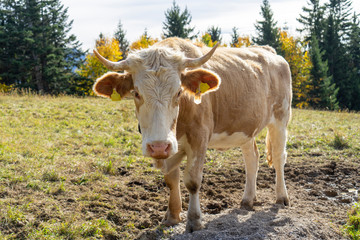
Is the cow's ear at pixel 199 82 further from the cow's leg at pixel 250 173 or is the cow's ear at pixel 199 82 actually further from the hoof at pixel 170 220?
the cow's leg at pixel 250 173

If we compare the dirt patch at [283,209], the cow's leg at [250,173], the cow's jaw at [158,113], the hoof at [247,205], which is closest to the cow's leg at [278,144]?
the cow's leg at [250,173]

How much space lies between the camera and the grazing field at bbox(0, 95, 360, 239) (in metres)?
4.44

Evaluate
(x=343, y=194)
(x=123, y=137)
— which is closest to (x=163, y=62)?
(x=343, y=194)

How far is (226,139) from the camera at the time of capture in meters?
5.08

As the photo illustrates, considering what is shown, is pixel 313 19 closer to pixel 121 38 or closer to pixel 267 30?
pixel 267 30

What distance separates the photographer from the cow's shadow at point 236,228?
13.1ft

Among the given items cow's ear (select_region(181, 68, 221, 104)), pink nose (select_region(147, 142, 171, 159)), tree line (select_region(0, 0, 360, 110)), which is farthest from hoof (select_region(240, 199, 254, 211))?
tree line (select_region(0, 0, 360, 110))

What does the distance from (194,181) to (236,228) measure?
0.74m

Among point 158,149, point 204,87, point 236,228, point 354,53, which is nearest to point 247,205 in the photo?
point 236,228

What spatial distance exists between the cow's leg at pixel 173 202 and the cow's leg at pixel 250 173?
4.11 ft

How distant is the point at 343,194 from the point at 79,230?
443 centimetres

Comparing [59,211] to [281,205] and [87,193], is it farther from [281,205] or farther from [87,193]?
[281,205]

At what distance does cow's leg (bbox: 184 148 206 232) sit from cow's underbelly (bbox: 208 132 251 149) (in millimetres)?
661

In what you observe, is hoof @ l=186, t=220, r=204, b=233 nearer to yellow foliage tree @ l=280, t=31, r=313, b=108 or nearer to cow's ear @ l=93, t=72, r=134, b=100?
cow's ear @ l=93, t=72, r=134, b=100
